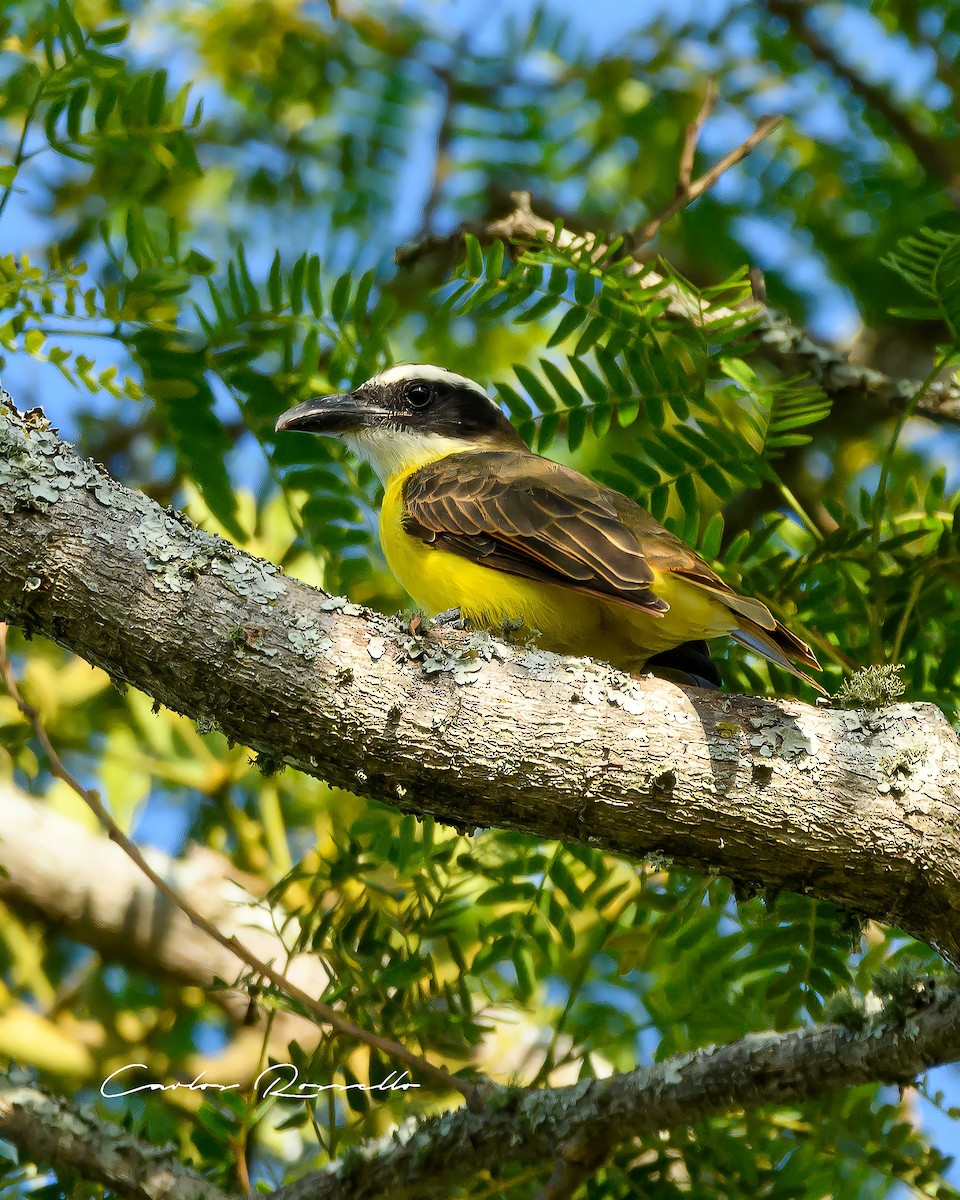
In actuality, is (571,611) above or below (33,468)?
below

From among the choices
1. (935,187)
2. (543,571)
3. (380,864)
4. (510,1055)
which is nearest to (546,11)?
(935,187)

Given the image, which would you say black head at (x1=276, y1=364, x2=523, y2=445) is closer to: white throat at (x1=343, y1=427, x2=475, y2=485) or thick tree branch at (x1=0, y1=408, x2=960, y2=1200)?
white throat at (x1=343, y1=427, x2=475, y2=485)

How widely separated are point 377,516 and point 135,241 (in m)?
1.15

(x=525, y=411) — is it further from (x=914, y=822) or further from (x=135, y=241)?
(x=914, y=822)

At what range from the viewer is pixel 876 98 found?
5836mm

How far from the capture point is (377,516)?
437cm

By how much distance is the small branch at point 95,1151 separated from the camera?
10.6 ft

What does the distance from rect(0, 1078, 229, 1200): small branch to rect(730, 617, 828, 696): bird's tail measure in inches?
73.4

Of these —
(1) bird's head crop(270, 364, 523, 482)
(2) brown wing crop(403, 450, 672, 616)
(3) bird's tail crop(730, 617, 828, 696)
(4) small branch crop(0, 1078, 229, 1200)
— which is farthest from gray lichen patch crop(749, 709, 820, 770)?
(1) bird's head crop(270, 364, 523, 482)

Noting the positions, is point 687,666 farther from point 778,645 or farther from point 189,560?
point 189,560

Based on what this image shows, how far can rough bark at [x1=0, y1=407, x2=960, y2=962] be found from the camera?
2.62m

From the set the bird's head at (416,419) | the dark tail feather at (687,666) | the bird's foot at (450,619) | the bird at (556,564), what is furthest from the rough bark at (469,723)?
the bird's head at (416,419)

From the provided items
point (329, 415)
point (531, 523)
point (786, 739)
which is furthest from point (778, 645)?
point (329, 415)

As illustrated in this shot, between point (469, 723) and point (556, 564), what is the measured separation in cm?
86
